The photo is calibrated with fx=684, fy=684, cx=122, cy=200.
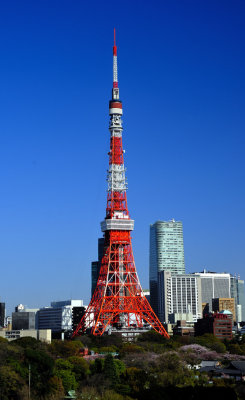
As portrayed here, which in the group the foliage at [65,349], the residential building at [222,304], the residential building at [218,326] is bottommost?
the foliage at [65,349]

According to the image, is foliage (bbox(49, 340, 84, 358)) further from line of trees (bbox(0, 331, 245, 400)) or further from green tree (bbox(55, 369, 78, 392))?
green tree (bbox(55, 369, 78, 392))

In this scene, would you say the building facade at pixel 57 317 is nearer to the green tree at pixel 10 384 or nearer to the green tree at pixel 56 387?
the green tree at pixel 56 387

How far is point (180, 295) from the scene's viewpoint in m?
194

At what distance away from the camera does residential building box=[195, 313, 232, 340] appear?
12544cm

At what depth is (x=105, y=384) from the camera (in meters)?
52.1

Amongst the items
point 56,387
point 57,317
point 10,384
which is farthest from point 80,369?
point 57,317

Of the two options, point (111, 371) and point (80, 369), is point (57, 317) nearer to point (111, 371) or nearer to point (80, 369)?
point (80, 369)

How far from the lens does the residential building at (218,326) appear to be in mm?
125438

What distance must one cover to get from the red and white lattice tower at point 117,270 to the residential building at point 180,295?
296ft

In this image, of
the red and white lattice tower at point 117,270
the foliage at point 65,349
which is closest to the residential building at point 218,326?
the red and white lattice tower at point 117,270

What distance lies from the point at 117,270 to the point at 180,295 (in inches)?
3856

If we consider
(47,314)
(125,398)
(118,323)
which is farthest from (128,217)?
(47,314)

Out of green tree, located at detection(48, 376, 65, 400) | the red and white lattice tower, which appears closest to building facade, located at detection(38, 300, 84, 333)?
the red and white lattice tower

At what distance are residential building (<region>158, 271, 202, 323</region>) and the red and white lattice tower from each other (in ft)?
296
